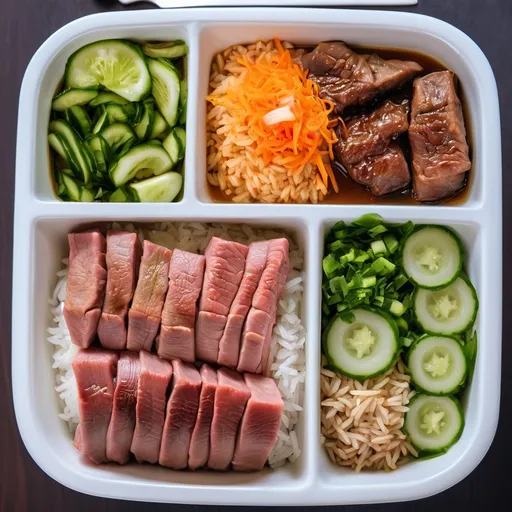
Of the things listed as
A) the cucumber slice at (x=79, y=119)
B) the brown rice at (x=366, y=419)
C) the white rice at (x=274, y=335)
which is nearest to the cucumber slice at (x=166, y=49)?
the cucumber slice at (x=79, y=119)

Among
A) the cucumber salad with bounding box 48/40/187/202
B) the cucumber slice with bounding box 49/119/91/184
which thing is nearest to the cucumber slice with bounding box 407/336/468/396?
the cucumber salad with bounding box 48/40/187/202

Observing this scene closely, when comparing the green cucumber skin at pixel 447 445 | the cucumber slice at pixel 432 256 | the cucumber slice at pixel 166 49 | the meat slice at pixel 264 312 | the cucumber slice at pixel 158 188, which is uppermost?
the cucumber slice at pixel 166 49

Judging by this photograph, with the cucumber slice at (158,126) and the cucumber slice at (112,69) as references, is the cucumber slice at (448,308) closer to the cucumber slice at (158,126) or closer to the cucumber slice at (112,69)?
the cucumber slice at (158,126)

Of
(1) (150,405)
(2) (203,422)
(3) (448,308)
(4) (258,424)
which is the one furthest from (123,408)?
(3) (448,308)

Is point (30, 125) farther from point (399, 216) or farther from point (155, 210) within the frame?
point (399, 216)

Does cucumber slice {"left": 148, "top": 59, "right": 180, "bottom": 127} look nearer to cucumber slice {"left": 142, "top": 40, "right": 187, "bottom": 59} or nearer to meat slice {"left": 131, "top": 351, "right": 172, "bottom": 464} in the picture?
cucumber slice {"left": 142, "top": 40, "right": 187, "bottom": 59}

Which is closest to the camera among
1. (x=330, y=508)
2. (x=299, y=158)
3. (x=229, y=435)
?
(x=229, y=435)

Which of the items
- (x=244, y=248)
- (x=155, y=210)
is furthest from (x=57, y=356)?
(x=244, y=248)
